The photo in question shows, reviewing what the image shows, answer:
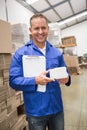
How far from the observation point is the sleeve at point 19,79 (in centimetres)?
142

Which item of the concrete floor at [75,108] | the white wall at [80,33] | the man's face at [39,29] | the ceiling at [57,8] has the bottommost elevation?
the concrete floor at [75,108]

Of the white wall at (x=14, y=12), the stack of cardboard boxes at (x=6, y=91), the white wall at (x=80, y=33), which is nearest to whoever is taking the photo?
the stack of cardboard boxes at (x=6, y=91)

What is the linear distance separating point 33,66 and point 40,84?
144 millimetres

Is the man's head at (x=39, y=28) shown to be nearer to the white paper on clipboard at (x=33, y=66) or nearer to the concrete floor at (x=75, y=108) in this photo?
the white paper on clipboard at (x=33, y=66)

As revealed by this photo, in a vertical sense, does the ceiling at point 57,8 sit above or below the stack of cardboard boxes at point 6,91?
above

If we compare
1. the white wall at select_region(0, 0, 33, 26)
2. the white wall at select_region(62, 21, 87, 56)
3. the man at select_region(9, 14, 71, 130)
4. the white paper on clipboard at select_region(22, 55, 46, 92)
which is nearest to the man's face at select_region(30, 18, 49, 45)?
the man at select_region(9, 14, 71, 130)

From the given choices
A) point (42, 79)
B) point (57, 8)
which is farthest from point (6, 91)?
point (57, 8)

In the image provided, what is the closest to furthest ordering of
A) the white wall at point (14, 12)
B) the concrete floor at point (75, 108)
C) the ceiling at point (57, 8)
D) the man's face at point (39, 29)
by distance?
the man's face at point (39, 29), the concrete floor at point (75, 108), the white wall at point (14, 12), the ceiling at point (57, 8)

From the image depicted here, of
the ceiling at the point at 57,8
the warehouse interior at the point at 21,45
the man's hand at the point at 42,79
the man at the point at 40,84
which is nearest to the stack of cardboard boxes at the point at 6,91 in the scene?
the warehouse interior at the point at 21,45

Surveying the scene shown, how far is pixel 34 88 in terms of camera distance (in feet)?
4.72

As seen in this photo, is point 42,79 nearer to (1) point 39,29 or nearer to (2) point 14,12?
(1) point 39,29

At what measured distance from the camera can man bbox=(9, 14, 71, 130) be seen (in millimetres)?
1456

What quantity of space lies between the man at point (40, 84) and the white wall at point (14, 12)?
459 centimetres

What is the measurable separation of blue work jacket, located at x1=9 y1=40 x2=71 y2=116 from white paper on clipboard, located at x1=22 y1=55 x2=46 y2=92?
0.03 meters
